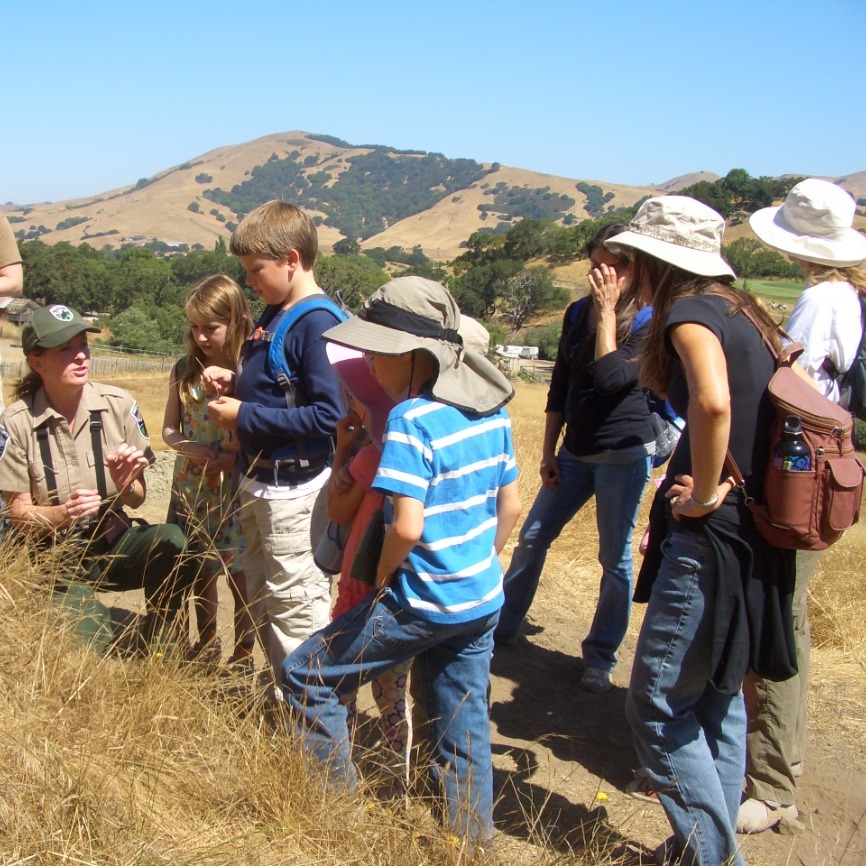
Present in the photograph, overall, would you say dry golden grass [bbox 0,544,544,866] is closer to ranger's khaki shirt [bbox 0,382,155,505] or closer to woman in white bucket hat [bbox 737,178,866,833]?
ranger's khaki shirt [bbox 0,382,155,505]

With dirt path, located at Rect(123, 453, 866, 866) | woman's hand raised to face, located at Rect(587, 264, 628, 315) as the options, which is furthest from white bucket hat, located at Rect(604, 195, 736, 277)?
dirt path, located at Rect(123, 453, 866, 866)

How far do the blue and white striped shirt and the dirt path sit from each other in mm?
572

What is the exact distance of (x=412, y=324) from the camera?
89.4 inches

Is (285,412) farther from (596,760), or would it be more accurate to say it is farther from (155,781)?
(596,760)

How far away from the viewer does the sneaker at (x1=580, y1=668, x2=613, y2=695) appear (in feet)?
12.6

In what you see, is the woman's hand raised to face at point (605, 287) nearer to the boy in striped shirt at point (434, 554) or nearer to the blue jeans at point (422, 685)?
the boy in striped shirt at point (434, 554)

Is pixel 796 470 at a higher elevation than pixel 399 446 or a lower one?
lower

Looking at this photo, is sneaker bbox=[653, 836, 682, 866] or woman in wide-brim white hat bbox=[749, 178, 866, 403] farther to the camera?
woman in wide-brim white hat bbox=[749, 178, 866, 403]

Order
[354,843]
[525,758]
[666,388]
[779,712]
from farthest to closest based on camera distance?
1. [525,758]
2. [779,712]
3. [666,388]
4. [354,843]

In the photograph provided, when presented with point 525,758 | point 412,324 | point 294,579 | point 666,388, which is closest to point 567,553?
point 525,758

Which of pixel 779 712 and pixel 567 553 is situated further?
pixel 567 553

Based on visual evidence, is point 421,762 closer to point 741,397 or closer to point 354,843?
point 354,843

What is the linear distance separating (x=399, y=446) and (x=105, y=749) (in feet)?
3.52

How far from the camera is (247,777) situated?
2.22 meters
